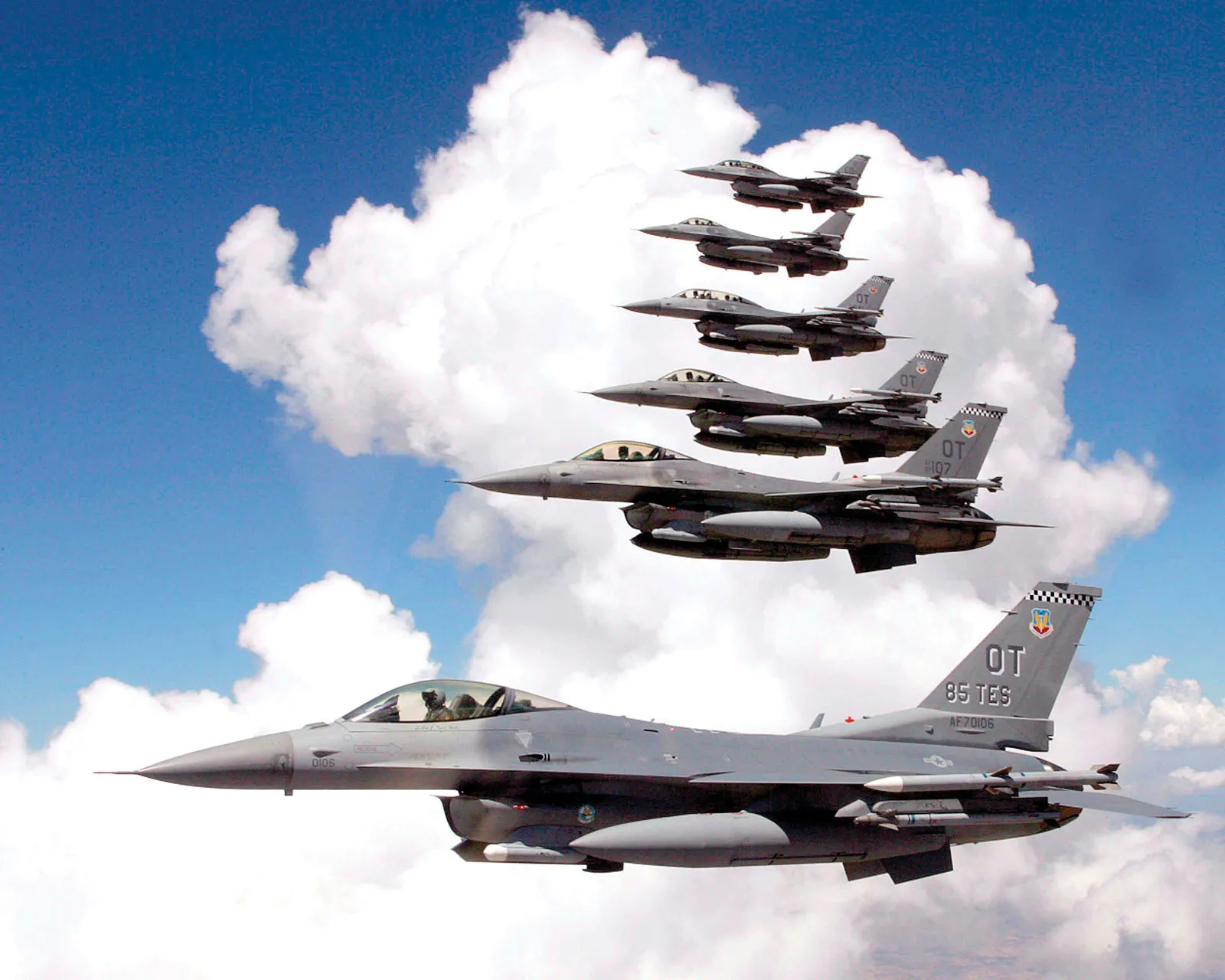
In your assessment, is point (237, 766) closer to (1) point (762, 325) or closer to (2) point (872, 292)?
(1) point (762, 325)

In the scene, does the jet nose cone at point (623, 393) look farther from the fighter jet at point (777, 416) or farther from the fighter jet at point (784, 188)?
the fighter jet at point (784, 188)

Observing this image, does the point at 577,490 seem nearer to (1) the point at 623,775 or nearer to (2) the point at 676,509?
(2) the point at 676,509

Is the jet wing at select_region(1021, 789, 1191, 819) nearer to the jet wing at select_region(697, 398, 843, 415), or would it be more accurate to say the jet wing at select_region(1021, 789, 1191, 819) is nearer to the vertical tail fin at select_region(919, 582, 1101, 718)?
the vertical tail fin at select_region(919, 582, 1101, 718)

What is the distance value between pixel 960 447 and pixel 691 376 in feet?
26.9

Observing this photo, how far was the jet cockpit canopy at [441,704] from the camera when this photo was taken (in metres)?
18.1

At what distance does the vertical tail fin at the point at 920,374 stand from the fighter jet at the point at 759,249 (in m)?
5.59

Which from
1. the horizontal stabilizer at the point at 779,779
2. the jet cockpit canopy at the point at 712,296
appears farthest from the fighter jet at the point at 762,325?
the horizontal stabilizer at the point at 779,779

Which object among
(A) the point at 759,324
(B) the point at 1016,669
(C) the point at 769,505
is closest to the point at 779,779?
(B) the point at 1016,669

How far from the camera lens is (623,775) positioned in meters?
18.6

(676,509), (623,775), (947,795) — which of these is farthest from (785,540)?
(623,775)

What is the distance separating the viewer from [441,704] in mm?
18438

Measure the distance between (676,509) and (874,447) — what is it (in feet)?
28.1

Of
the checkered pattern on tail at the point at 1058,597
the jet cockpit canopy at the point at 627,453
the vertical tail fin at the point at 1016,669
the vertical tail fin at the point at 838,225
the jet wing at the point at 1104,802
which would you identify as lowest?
the jet wing at the point at 1104,802

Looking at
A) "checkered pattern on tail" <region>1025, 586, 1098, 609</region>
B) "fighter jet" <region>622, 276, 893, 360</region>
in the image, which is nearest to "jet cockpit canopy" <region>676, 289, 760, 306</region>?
"fighter jet" <region>622, 276, 893, 360</region>
